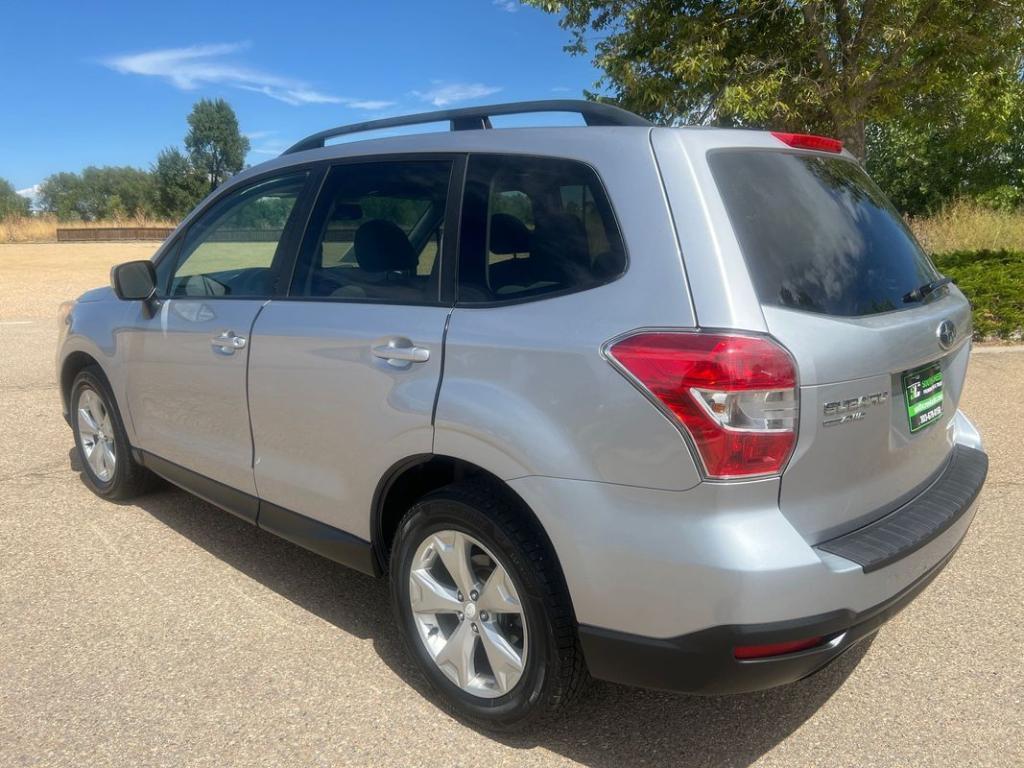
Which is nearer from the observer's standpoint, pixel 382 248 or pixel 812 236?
pixel 812 236

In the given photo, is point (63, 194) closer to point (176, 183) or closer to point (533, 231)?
point (176, 183)

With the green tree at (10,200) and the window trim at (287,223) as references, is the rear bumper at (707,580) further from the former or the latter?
the green tree at (10,200)

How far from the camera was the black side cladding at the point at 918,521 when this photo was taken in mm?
2299

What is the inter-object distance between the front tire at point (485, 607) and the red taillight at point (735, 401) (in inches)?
23.6

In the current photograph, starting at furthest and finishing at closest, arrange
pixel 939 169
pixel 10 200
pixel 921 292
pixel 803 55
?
pixel 10 200 → pixel 939 169 → pixel 803 55 → pixel 921 292

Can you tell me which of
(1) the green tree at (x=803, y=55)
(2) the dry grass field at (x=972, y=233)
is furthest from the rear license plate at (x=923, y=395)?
(2) the dry grass field at (x=972, y=233)

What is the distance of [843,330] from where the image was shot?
2.29m

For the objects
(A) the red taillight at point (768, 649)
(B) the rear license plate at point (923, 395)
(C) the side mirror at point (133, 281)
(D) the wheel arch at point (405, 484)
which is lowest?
(A) the red taillight at point (768, 649)

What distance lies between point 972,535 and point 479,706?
2.78m

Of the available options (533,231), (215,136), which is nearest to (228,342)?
(533,231)

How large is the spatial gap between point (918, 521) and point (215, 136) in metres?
79.3

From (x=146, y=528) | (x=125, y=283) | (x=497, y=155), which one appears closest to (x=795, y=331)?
(x=497, y=155)

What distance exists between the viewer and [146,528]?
4.46 meters

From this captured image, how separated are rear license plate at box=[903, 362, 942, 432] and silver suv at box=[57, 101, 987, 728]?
15 mm
